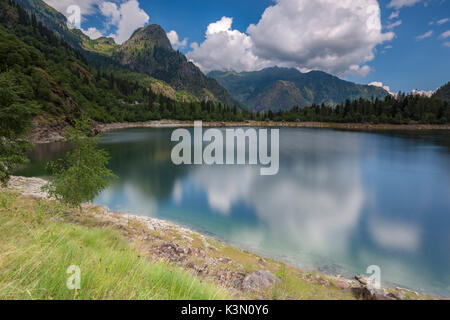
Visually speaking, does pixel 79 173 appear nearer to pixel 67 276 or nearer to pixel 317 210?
pixel 67 276

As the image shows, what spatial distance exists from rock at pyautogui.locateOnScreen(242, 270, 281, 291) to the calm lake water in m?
4.69

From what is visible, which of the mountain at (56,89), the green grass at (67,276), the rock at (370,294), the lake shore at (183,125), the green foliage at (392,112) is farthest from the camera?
the green foliage at (392,112)

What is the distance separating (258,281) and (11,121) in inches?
508

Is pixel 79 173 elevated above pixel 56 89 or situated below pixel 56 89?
below

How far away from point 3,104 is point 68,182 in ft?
14.6

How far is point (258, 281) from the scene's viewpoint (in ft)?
23.4

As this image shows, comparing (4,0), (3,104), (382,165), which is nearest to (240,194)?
(3,104)

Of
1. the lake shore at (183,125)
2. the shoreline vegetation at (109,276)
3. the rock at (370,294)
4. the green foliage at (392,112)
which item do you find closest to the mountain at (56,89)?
the lake shore at (183,125)

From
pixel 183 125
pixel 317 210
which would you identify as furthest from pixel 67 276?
pixel 183 125

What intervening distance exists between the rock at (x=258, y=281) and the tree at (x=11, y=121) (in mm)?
11432

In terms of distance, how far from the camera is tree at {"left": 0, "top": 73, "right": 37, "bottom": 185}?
9662 millimetres

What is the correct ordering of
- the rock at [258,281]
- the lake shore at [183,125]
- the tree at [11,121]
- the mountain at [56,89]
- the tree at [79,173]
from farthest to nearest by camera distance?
1. the lake shore at [183,125]
2. the mountain at [56,89]
3. the tree at [79,173]
4. the tree at [11,121]
5. the rock at [258,281]

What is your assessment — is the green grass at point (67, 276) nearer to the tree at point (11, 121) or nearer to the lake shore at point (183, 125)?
the tree at point (11, 121)

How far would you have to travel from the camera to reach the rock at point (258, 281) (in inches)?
267
